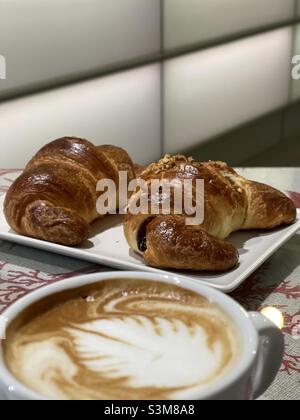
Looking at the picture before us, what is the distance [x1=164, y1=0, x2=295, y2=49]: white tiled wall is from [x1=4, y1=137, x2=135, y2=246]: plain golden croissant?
1.61m

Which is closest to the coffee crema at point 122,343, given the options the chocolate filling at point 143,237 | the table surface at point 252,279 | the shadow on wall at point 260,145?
the table surface at point 252,279

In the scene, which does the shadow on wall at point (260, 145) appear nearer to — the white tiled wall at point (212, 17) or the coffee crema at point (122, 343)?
the white tiled wall at point (212, 17)

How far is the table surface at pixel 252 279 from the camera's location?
2.02 ft

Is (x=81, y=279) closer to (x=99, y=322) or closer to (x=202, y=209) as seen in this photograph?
(x=99, y=322)

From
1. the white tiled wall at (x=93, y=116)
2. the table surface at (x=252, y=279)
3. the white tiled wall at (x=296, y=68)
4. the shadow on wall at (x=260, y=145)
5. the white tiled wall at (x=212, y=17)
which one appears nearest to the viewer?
the table surface at (x=252, y=279)

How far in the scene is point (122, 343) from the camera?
0.40 meters

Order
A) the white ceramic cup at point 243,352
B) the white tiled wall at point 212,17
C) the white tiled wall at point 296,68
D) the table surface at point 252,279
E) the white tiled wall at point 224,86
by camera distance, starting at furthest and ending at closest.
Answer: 1. the white tiled wall at point 296,68
2. the white tiled wall at point 224,86
3. the white tiled wall at point 212,17
4. the table surface at point 252,279
5. the white ceramic cup at point 243,352

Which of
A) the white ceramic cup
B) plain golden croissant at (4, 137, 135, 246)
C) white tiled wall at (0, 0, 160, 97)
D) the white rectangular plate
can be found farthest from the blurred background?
the white ceramic cup

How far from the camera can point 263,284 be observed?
70cm

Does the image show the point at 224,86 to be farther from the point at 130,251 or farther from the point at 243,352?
the point at 243,352

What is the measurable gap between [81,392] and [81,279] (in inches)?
4.2

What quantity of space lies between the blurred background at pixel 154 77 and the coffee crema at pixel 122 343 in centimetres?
146

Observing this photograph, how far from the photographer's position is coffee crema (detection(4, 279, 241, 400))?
0.37 meters

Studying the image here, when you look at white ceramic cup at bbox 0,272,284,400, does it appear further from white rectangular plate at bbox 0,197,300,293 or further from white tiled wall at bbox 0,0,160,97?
white tiled wall at bbox 0,0,160,97
